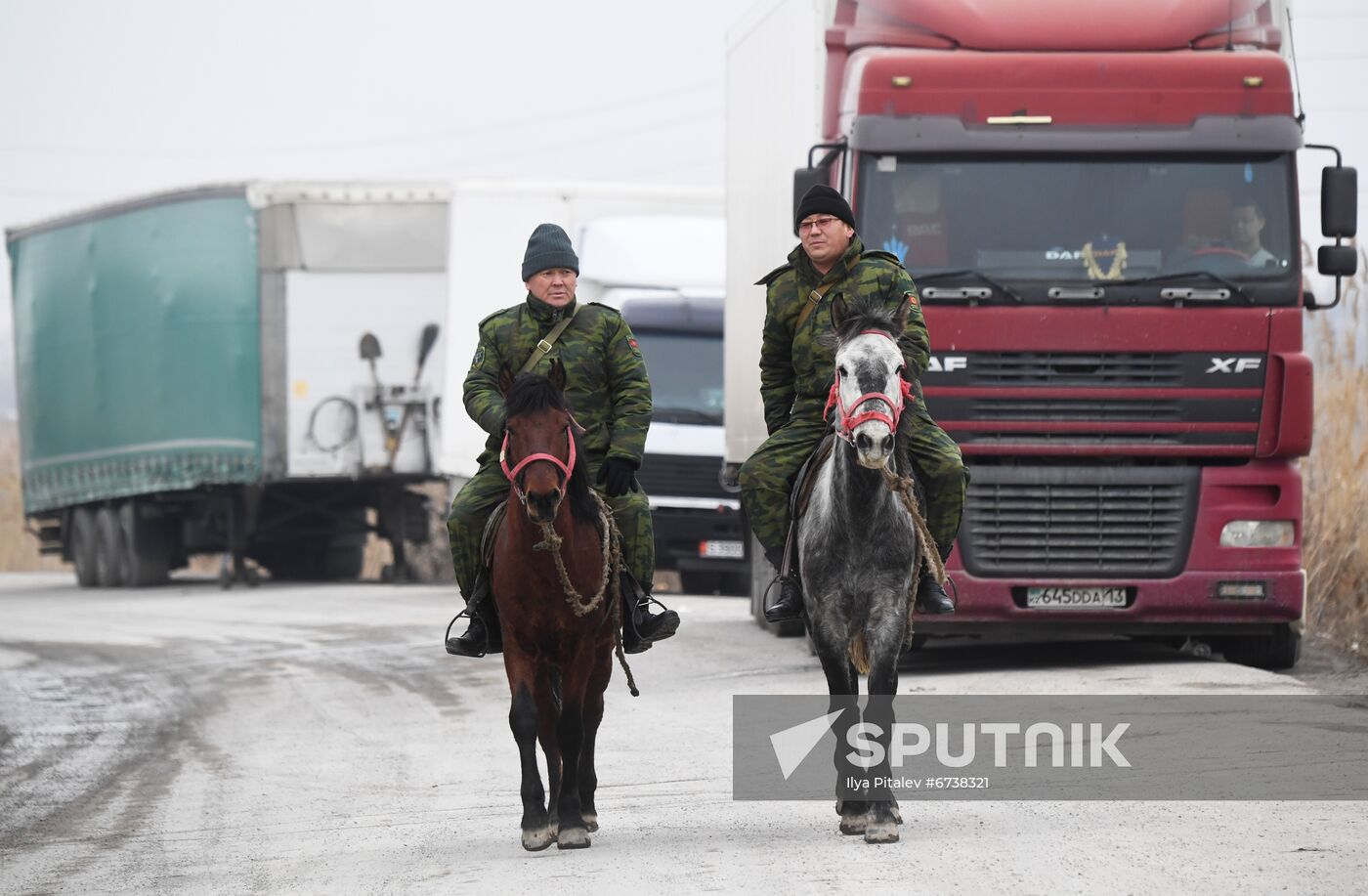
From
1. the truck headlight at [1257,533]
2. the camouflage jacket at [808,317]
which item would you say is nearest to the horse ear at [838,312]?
the camouflage jacket at [808,317]

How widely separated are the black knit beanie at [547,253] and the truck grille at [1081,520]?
580cm

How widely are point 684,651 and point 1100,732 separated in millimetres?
6584

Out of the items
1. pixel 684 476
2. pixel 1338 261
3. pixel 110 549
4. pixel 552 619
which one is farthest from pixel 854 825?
pixel 110 549

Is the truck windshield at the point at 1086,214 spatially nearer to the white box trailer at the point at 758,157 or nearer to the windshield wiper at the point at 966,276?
the windshield wiper at the point at 966,276

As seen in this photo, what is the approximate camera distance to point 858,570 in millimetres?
8414

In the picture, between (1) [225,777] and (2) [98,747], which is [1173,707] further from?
(2) [98,747]

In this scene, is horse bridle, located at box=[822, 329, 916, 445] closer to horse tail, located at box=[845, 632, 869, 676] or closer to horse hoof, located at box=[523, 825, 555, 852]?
horse tail, located at box=[845, 632, 869, 676]

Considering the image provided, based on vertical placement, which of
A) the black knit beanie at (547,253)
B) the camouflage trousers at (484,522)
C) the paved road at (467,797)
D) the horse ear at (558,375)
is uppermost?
the black knit beanie at (547,253)

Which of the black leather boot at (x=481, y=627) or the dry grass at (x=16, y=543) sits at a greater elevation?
the black leather boot at (x=481, y=627)

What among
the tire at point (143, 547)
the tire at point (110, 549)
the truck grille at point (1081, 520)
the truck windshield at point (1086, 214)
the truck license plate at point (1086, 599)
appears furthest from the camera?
the tire at point (110, 549)

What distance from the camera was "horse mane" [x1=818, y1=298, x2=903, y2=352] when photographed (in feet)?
26.6

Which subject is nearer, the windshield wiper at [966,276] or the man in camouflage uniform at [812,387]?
the man in camouflage uniform at [812,387]

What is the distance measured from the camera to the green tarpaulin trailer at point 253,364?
2861 cm

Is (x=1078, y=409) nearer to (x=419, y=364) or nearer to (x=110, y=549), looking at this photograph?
(x=419, y=364)
